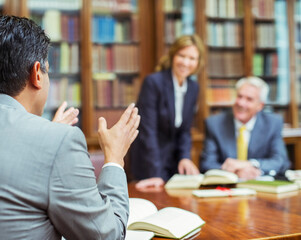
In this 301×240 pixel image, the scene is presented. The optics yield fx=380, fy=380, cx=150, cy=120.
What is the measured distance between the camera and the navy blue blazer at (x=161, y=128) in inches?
103

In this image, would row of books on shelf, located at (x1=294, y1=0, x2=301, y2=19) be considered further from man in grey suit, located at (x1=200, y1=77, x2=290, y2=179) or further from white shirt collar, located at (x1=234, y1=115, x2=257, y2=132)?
white shirt collar, located at (x1=234, y1=115, x2=257, y2=132)

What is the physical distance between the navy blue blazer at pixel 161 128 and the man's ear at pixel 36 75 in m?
1.66

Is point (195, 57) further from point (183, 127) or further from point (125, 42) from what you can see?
point (125, 42)

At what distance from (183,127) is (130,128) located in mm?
1717

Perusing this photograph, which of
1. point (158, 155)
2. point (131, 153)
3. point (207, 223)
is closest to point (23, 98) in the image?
point (207, 223)

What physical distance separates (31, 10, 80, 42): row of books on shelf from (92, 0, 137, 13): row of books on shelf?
0.80 ft

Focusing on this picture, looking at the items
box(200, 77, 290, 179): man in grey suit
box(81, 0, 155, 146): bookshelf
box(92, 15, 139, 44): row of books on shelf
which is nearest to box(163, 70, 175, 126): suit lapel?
box(200, 77, 290, 179): man in grey suit

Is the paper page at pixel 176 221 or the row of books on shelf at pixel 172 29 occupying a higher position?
the row of books on shelf at pixel 172 29

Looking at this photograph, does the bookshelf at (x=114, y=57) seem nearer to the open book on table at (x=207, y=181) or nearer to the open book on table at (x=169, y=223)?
the open book on table at (x=207, y=181)

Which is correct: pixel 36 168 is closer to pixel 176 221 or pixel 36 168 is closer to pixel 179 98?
pixel 176 221

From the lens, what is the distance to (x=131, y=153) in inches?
109

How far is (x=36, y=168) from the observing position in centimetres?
78

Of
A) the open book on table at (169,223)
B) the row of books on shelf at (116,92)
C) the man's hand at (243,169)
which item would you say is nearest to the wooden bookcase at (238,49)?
the row of books on shelf at (116,92)

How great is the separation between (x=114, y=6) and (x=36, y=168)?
11.7ft
